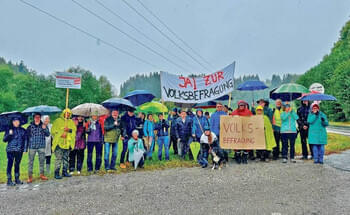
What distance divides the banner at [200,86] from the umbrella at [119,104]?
5.19 ft

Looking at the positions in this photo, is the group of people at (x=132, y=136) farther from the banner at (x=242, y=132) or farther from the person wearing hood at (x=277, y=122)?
the banner at (x=242, y=132)

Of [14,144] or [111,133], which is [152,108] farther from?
[14,144]

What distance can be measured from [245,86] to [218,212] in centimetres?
723

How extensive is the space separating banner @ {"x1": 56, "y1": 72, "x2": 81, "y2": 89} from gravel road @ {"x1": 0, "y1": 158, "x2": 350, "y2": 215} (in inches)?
123

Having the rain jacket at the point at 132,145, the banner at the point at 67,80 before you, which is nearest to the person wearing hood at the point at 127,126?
the rain jacket at the point at 132,145

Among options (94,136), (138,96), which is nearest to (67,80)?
(94,136)

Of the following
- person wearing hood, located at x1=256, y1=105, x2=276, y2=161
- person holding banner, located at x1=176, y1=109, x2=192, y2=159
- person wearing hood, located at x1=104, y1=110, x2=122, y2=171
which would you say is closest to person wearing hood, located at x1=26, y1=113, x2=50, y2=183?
person wearing hood, located at x1=104, y1=110, x2=122, y2=171

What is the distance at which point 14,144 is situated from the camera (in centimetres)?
635

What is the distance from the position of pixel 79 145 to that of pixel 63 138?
0.54m

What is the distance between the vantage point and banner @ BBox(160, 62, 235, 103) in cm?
870

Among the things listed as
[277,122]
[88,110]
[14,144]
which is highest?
[88,110]

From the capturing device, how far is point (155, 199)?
5027mm

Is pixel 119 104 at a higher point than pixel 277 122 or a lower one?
higher

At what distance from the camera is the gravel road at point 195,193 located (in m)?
4.48
